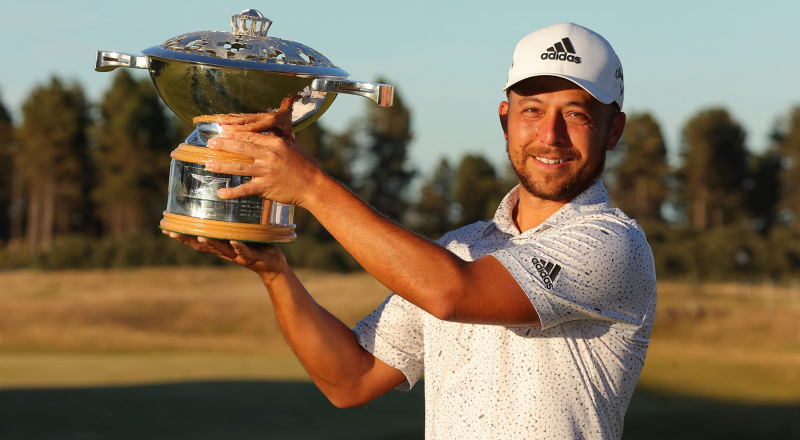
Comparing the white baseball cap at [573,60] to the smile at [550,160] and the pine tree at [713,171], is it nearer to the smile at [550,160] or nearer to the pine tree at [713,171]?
the smile at [550,160]

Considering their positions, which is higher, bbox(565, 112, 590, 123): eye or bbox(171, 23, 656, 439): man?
bbox(565, 112, 590, 123): eye

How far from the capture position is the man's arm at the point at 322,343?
3213mm

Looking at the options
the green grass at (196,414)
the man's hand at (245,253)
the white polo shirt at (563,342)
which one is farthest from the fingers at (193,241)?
the green grass at (196,414)

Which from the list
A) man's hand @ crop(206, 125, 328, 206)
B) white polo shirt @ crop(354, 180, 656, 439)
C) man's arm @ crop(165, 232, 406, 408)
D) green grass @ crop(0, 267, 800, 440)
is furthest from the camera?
green grass @ crop(0, 267, 800, 440)

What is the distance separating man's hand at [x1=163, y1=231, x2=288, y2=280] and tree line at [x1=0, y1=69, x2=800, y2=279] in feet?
135

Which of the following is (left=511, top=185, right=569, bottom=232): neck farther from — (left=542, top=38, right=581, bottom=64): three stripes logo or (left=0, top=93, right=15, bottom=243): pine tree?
(left=0, top=93, right=15, bottom=243): pine tree

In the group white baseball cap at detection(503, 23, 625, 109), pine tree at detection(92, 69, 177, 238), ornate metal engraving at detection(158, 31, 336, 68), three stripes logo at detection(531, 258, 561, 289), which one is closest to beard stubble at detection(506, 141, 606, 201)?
white baseball cap at detection(503, 23, 625, 109)

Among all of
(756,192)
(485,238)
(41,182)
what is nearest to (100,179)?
(41,182)

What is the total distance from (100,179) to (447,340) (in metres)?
53.7

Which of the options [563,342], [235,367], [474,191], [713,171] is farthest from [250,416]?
[713,171]

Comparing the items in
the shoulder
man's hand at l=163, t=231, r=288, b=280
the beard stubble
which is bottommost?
man's hand at l=163, t=231, r=288, b=280

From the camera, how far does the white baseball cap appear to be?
9.50 feet

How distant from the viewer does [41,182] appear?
52000 mm

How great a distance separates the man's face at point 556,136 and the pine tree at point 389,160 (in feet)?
171
